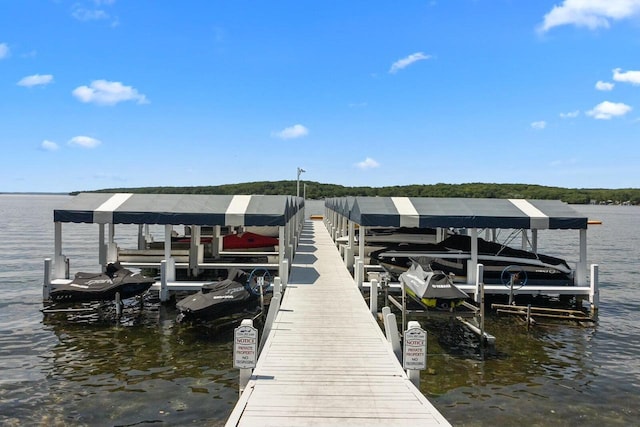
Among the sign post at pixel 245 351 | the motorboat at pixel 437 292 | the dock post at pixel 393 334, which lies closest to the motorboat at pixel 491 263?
the motorboat at pixel 437 292

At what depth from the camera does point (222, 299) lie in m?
13.5

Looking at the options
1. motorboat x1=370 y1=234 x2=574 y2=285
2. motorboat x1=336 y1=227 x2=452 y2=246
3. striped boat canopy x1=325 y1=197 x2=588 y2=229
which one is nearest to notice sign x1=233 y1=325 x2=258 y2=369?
motorboat x1=370 y1=234 x2=574 y2=285

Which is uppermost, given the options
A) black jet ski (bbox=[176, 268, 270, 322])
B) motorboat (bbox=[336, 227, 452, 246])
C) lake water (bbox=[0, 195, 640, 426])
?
motorboat (bbox=[336, 227, 452, 246])

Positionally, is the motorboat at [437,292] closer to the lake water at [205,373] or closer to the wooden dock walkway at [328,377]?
the lake water at [205,373]

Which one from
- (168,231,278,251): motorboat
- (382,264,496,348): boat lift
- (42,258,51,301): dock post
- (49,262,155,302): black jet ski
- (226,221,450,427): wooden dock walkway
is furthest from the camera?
(168,231,278,251): motorboat

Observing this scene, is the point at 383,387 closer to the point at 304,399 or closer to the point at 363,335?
the point at 304,399

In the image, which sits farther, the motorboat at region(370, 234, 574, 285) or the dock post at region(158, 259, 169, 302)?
the motorboat at region(370, 234, 574, 285)

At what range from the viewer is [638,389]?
415 inches

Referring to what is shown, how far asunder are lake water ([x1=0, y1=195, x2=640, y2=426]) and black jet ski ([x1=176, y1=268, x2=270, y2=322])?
0.70 meters

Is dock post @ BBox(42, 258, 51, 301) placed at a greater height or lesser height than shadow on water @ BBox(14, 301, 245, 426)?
greater

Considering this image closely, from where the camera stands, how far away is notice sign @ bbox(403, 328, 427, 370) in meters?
8.32

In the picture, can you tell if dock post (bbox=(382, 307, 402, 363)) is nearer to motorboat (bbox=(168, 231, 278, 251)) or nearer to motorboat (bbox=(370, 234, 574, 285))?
motorboat (bbox=(370, 234, 574, 285))

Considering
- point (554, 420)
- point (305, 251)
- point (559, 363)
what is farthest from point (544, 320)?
point (305, 251)

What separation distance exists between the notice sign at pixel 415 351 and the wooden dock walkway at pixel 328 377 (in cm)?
Answer: 33
